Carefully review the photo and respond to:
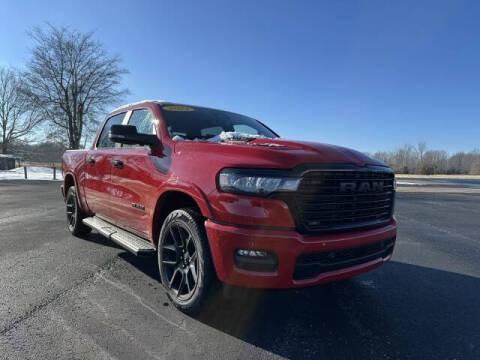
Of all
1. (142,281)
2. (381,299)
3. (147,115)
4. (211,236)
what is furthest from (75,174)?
(381,299)

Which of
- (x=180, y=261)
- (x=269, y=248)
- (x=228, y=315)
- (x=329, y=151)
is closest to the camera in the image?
(x=269, y=248)

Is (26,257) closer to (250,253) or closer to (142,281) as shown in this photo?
(142,281)

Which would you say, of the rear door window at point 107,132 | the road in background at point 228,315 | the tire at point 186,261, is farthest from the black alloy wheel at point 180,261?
the rear door window at point 107,132

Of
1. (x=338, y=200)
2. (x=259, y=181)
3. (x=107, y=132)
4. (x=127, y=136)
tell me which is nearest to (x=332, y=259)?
(x=338, y=200)

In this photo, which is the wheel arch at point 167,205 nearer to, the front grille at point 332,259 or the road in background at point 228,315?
the road in background at point 228,315

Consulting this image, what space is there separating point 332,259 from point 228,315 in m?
0.97

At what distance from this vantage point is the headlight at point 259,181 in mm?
2090

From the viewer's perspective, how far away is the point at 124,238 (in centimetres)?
331

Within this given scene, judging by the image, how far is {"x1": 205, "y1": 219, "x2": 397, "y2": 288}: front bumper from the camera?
6.75 ft

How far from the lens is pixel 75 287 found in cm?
302

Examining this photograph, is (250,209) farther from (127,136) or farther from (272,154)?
(127,136)

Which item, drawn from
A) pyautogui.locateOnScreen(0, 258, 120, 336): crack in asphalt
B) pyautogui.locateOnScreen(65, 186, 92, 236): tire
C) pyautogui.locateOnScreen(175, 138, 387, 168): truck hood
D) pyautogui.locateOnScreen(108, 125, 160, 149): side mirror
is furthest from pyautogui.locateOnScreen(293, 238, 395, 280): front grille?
pyautogui.locateOnScreen(65, 186, 92, 236): tire

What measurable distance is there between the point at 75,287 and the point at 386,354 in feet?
9.13

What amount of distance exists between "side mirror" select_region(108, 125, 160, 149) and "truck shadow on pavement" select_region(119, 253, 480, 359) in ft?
4.91
